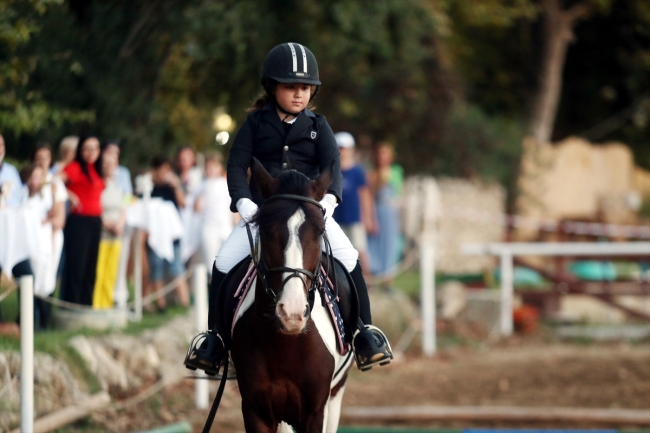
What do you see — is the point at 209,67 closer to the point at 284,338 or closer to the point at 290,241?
the point at 284,338

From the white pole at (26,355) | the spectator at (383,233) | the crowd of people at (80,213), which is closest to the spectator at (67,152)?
the crowd of people at (80,213)

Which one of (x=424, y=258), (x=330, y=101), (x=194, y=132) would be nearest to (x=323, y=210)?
(x=424, y=258)

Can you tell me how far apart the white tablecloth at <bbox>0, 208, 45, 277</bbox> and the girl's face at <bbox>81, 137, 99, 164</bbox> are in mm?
1686

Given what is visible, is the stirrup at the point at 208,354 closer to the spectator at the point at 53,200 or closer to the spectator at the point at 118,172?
the spectator at the point at 53,200

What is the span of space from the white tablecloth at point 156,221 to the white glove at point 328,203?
20.3 feet

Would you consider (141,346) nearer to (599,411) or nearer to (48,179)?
(48,179)

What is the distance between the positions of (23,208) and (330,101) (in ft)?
37.7

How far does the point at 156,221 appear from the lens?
1172cm

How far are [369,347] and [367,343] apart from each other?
0.03 m

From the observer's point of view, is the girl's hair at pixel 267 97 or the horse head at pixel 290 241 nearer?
the horse head at pixel 290 241

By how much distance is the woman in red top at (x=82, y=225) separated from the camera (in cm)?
1022

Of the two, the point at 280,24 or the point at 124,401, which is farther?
the point at 280,24

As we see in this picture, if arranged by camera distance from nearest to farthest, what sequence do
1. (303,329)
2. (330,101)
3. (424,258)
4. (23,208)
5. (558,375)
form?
(303,329) < (23,208) < (558,375) < (424,258) < (330,101)

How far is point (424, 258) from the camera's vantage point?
49.3 ft
